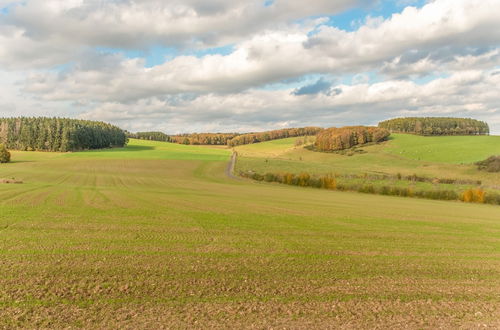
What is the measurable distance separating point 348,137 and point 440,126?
61127mm

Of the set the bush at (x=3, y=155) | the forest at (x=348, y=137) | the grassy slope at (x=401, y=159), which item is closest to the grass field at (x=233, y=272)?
the grassy slope at (x=401, y=159)

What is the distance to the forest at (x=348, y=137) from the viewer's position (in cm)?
13625

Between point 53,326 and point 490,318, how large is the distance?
11538 mm

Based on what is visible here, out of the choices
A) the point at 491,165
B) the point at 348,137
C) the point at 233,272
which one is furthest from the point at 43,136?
the point at 491,165

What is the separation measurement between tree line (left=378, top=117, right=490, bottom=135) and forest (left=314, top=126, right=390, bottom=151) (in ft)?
111

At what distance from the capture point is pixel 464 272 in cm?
1352

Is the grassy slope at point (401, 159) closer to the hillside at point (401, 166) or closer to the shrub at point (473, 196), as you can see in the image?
the hillside at point (401, 166)

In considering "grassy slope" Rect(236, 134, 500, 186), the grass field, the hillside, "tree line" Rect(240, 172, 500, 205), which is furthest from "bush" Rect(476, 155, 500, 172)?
the grass field

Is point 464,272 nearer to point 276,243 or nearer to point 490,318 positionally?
point 490,318

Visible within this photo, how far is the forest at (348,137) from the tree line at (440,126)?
33.8m

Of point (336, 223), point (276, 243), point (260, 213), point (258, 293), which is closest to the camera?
point (258, 293)

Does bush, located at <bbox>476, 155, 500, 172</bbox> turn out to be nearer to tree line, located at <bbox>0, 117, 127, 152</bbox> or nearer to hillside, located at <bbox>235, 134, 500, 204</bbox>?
hillside, located at <bbox>235, 134, 500, 204</bbox>

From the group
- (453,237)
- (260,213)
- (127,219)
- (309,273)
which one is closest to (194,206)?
(260,213)

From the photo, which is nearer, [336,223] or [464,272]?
[464,272]
